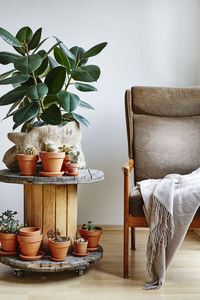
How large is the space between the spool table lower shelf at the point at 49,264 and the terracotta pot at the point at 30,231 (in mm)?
130

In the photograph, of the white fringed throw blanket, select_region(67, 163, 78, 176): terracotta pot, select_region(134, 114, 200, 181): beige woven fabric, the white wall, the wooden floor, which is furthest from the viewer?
the white wall

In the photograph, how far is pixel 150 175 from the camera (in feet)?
8.20

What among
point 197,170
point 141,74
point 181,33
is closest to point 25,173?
point 197,170

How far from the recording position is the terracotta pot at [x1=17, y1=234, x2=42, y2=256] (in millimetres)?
2010

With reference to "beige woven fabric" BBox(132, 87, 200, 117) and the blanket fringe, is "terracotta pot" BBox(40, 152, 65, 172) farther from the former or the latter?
"beige woven fabric" BBox(132, 87, 200, 117)

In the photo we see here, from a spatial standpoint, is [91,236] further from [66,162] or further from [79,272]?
[66,162]

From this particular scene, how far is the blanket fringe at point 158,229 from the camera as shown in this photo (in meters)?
1.95

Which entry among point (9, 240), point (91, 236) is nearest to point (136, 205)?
point (91, 236)

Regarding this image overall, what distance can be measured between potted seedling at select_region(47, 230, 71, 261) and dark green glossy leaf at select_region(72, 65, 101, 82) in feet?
2.64

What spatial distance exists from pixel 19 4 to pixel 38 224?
5.32 feet

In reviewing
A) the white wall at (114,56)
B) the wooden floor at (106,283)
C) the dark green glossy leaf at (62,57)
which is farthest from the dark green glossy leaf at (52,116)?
the white wall at (114,56)

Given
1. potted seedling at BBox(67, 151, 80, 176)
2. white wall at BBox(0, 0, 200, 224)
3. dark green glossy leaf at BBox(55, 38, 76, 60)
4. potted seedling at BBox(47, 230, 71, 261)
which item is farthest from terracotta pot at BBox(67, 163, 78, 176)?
white wall at BBox(0, 0, 200, 224)

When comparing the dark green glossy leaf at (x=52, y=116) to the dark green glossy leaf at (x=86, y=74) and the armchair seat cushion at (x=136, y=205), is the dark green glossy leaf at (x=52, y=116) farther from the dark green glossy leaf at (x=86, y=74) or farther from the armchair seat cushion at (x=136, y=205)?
the armchair seat cushion at (x=136, y=205)

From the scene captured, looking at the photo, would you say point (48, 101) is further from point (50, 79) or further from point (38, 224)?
point (38, 224)
